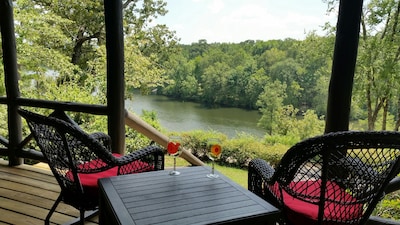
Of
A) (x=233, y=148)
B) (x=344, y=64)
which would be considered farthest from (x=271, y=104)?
(x=344, y=64)

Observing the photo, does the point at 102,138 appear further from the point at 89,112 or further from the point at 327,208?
the point at 327,208

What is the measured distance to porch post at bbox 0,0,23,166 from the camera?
10.6 feet

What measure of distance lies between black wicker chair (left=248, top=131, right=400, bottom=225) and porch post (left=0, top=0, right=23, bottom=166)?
3062 millimetres

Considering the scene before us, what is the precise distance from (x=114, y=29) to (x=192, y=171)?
1.53 meters

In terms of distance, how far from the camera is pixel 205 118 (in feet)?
20.0

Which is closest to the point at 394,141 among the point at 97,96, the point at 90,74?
the point at 97,96

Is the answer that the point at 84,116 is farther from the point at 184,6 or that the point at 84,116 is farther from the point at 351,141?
the point at 351,141

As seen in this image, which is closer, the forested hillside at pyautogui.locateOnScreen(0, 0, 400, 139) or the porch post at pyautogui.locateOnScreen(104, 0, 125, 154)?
the porch post at pyautogui.locateOnScreen(104, 0, 125, 154)

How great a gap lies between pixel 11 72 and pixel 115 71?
148 cm

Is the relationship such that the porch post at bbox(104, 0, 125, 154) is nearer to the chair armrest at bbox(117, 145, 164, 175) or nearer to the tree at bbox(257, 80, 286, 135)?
the chair armrest at bbox(117, 145, 164, 175)

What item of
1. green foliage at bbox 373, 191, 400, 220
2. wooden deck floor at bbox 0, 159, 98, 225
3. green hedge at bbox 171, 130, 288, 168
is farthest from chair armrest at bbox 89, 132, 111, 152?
green hedge at bbox 171, 130, 288, 168

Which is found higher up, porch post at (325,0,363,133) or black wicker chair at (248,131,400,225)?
porch post at (325,0,363,133)

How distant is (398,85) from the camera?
4.33 metres

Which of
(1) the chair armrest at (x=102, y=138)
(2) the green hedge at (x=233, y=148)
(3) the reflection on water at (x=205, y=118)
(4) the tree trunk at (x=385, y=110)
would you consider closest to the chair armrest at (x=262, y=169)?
(1) the chair armrest at (x=102, y=138)
